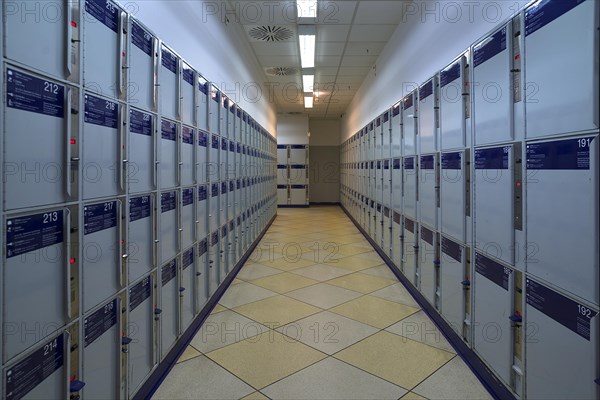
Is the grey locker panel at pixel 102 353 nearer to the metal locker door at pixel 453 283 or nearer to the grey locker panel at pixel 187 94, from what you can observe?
the grey locker panel at pixel 187 94

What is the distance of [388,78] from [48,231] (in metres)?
5.01

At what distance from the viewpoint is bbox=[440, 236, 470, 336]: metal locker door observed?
256 centimetres

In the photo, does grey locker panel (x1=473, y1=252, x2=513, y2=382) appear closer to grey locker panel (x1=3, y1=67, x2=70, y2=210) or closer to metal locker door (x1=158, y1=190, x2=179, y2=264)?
metal locker door (x1=158, y1=190, x2=179, y2=264)

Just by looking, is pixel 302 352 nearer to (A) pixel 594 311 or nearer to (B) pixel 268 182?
(A) pixel 594 311

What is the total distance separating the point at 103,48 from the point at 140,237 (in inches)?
38.0

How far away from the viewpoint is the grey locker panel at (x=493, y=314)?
6.50ft

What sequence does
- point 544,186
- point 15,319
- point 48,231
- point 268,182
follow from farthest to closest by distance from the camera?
point 268,182 < point 544,186 < point 48,231 < point 15,319

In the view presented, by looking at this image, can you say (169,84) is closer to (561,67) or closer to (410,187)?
(561,67)

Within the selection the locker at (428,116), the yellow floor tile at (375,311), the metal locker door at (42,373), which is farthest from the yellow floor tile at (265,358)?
the locker at (428,116)

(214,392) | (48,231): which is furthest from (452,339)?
(48,231)

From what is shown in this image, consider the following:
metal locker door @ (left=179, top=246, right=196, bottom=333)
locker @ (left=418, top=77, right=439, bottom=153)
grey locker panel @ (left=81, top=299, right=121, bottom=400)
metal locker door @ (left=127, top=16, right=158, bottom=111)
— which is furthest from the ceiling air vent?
grey locker panel @ (left=81, top=299, right=121, bottom=400)

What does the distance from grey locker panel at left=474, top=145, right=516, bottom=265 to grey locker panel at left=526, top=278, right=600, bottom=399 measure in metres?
0.28

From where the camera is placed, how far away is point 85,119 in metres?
1.47

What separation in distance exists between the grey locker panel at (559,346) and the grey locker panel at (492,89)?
2.76ft
